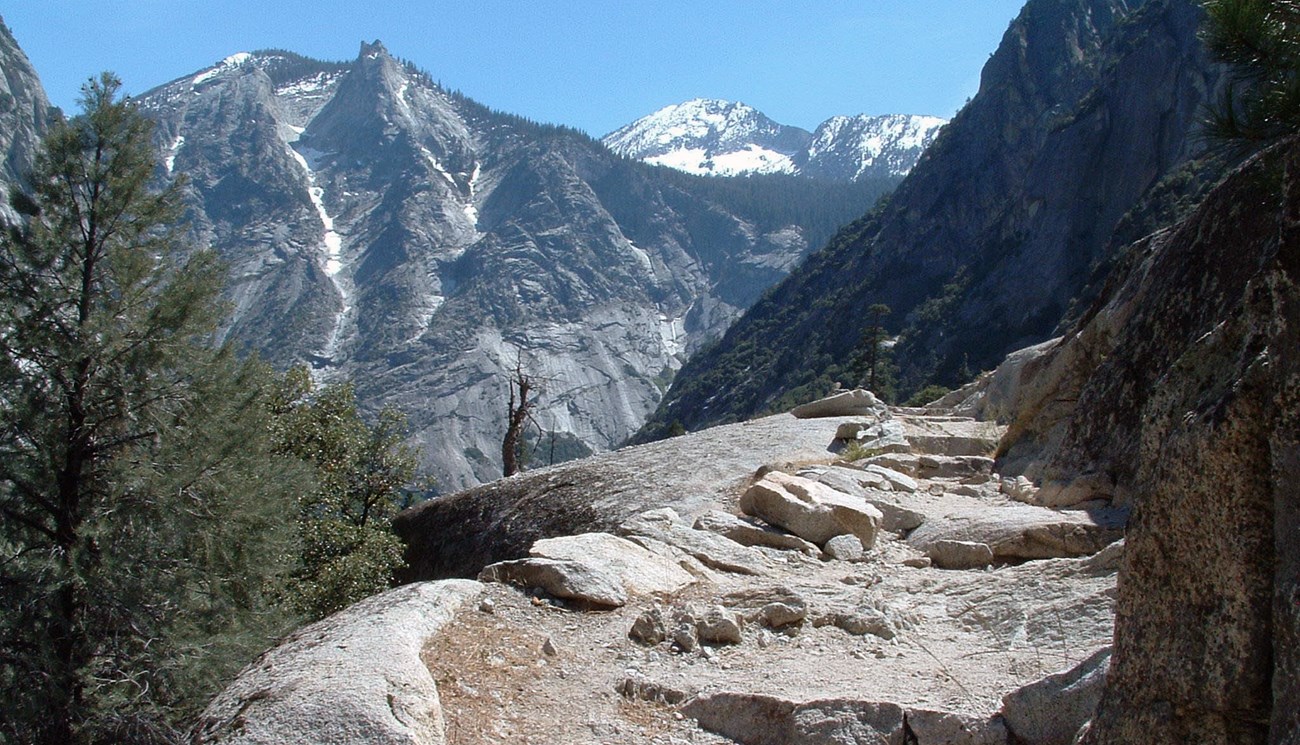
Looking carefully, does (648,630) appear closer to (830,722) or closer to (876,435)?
(830,722)

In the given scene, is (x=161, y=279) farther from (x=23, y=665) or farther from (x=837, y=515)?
(x=837, y=515)

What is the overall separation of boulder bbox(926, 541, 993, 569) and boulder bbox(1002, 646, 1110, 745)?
11.4 ft

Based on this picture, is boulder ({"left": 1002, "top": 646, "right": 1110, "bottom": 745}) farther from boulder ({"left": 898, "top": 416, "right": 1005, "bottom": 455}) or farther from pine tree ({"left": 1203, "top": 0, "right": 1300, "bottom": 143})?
boulder ({"left": 898, "top": 416, "right": 1005, "bottom": 455})

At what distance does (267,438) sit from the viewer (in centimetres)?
1432

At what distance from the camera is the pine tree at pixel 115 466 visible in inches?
439

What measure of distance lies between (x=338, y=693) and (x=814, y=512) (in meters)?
6.10

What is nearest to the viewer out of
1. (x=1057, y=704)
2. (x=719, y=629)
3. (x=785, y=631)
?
(x=1057, y=704)

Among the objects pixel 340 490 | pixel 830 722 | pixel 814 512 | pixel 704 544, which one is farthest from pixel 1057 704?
pixel 340 490

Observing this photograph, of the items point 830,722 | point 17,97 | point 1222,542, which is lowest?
point 830,722

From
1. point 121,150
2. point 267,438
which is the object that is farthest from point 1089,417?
point 121,150

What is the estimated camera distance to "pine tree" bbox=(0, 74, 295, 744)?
36.6ft

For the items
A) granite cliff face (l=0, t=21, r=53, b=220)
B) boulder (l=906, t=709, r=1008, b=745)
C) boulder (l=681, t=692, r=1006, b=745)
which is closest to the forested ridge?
boulder (l=681, t=692, r=1006, b=745)

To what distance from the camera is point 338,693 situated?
502cm

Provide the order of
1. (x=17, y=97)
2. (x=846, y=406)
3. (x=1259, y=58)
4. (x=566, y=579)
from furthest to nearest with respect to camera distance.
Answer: (x=17, y=97) → (x=846, y=406) → (x=566, y=579) → (x=1259, y=58)
